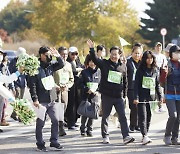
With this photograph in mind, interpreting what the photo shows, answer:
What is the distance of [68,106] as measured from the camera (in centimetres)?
1096

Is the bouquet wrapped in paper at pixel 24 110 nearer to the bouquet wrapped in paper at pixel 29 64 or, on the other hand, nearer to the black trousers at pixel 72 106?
the bouquet wrapped in paper at pixel 29 64

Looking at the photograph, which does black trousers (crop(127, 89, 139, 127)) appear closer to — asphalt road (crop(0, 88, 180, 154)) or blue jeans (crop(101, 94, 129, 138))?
asphalt road (crop(0, 88, 180, 154))

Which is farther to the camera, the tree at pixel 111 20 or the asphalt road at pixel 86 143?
the tree at pixel 111 20

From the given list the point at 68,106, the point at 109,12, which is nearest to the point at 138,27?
the point at 109,12

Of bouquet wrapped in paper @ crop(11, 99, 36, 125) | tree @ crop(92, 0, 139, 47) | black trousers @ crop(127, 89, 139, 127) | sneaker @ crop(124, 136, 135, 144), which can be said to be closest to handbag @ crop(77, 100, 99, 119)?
black trousers @ crop(127, 89, 139, 127)

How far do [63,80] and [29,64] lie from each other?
1991 mm

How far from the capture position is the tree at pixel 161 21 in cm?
5122

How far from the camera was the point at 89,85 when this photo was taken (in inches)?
387

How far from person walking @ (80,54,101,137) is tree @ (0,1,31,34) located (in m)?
64.9

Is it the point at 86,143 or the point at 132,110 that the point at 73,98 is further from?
the point at 86,143

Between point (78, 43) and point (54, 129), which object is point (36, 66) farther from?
point (78, 43)

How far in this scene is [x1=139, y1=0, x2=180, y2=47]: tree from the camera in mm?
51219

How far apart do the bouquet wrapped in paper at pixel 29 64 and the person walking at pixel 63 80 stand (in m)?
1.58

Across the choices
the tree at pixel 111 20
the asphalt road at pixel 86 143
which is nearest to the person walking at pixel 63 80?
the asphalt road at pixel 86 143
